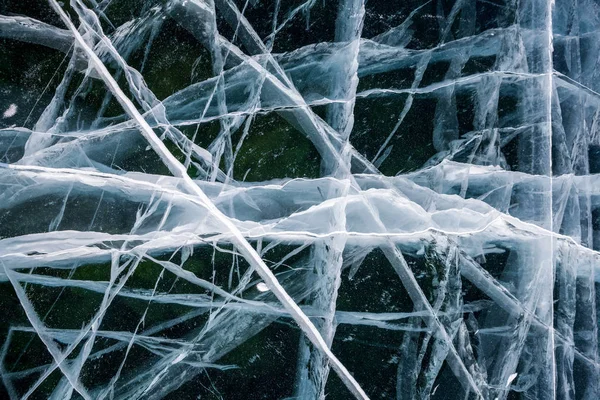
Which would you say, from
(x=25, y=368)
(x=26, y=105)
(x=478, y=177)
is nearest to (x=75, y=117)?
(x=26, y=105)

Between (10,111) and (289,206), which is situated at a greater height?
(10,111)

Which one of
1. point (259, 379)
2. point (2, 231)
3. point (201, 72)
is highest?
point (201, 72)

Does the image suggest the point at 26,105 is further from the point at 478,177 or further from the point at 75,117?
the point at 478,177

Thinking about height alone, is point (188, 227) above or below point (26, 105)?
below
